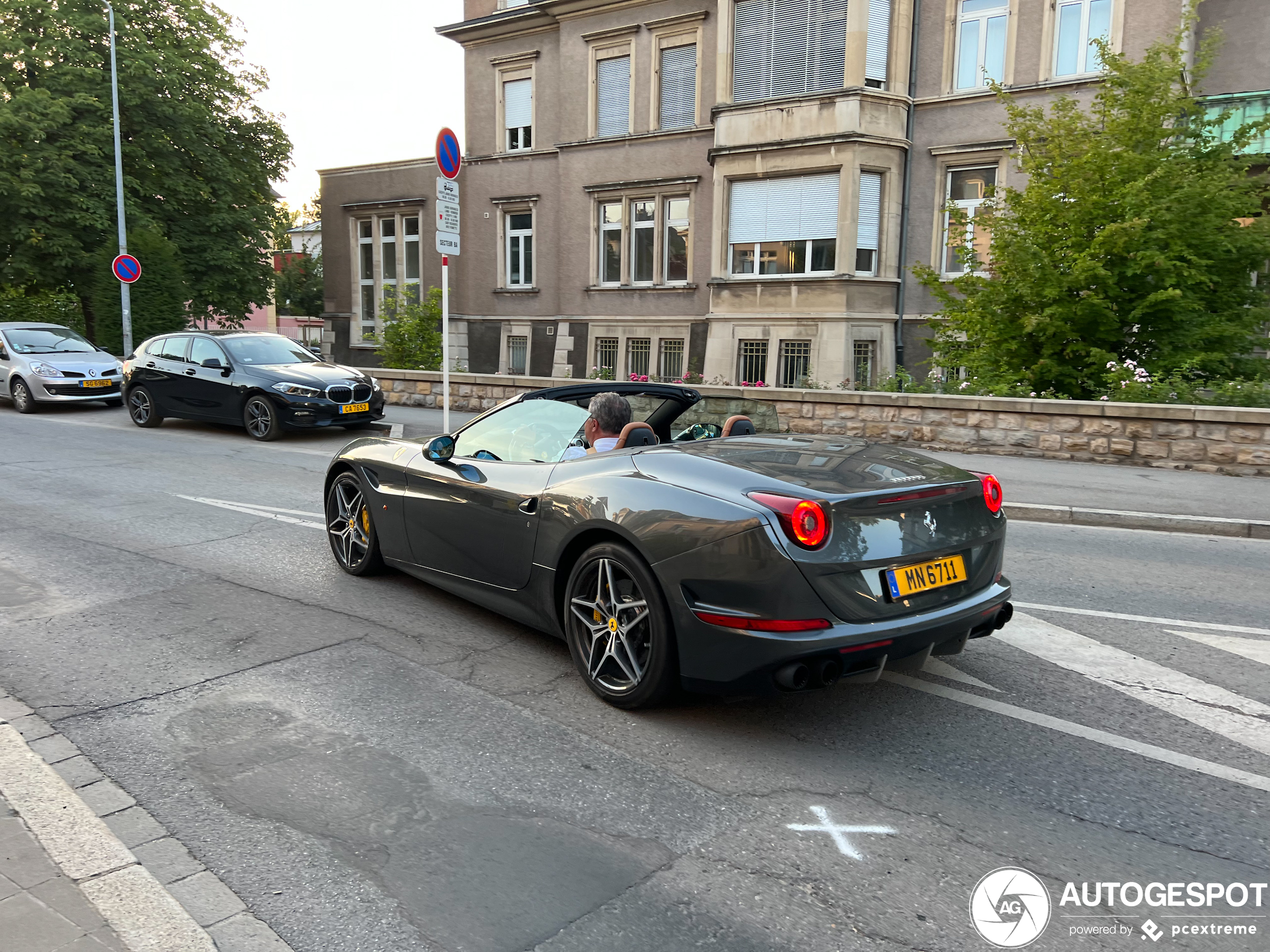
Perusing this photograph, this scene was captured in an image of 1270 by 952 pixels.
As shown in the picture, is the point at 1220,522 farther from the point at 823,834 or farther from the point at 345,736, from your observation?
the point at 345,736

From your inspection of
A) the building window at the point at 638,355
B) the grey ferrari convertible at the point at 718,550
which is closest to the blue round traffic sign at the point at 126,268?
the building window at the point at 638,355

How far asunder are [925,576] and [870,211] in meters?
19.8

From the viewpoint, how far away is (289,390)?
544 inches

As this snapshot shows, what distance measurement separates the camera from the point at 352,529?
624 cm

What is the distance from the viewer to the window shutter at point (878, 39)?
21484 millimetres

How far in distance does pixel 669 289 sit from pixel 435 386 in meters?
9.21

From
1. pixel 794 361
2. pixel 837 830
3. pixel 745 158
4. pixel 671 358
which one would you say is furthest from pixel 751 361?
pixel 837 830

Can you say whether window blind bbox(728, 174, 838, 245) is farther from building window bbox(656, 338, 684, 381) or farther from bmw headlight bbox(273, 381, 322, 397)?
bmw headlight bbox(273, 381, 322, 397)

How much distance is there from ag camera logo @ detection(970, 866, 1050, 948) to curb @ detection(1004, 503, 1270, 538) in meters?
6.72

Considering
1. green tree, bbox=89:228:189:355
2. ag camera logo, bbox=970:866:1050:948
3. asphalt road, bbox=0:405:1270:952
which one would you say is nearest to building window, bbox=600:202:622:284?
green tree, bbox=89:228:189:355

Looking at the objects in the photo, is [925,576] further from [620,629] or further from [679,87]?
[679,87]

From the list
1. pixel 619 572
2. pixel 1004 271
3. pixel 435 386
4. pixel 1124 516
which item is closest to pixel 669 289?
pixel 435 386

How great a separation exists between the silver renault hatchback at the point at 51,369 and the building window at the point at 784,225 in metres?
14.0

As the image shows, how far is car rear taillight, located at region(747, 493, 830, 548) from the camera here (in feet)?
11.6
